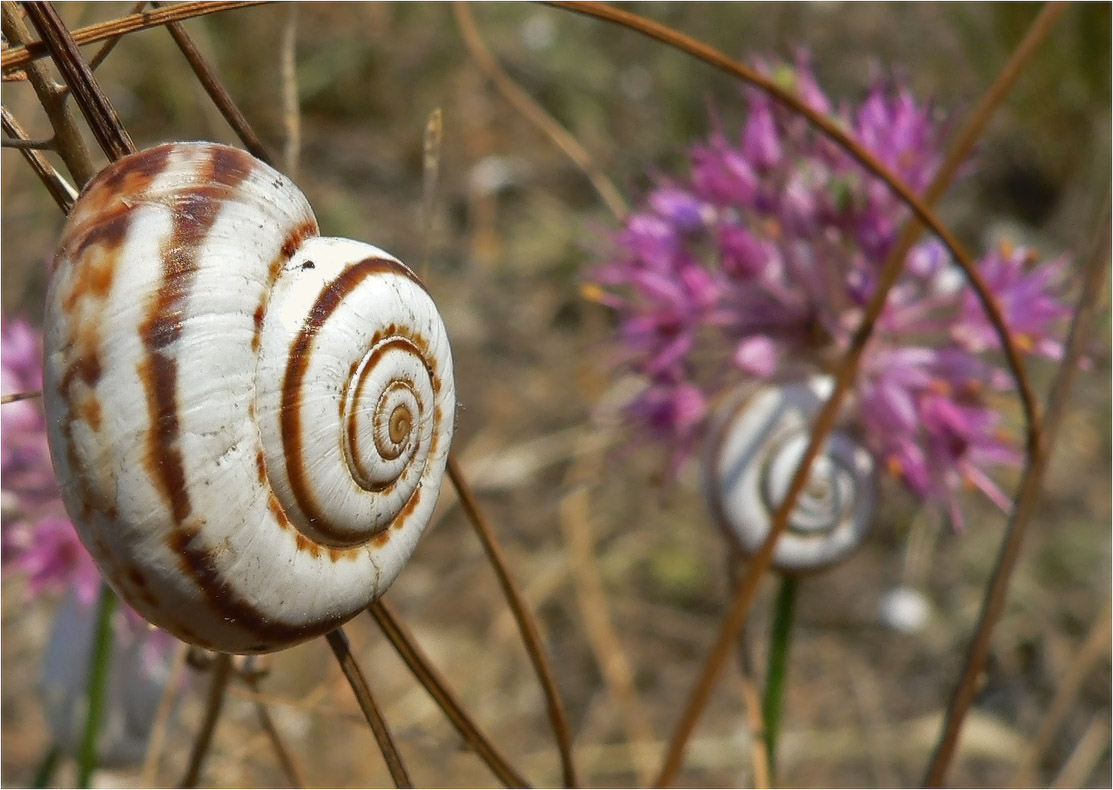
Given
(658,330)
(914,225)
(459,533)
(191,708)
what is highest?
(914,225)

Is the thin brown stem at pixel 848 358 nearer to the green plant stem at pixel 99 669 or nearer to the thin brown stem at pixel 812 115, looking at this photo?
the thin brown stem at pixel 812 115

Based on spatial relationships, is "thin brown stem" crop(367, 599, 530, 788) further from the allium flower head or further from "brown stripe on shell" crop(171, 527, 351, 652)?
the allium flower head

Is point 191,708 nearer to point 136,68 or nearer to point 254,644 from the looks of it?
point 254,644

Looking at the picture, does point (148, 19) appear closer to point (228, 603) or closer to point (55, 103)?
point (55, 103)

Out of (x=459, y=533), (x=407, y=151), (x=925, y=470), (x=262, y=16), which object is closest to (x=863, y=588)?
(x=459, y=533)

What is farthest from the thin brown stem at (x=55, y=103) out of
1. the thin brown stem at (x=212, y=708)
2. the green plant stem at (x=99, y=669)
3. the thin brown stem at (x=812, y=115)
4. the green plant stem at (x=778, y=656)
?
the green plant stem at (x=778, y=656)

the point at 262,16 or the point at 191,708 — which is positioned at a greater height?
the point at 262,16

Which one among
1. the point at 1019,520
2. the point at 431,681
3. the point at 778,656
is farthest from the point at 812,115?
the point at 778,656
